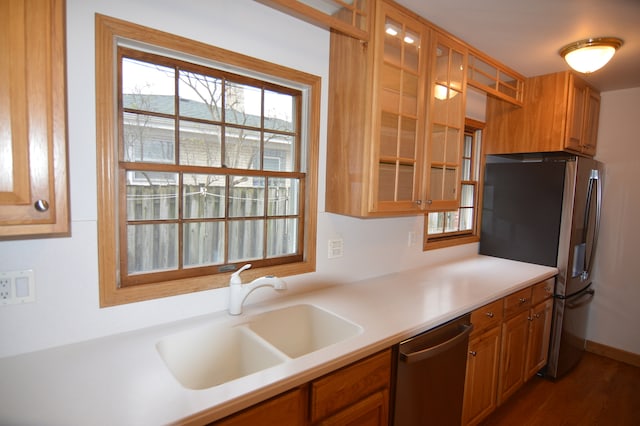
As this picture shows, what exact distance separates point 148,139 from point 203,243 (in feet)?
1.73

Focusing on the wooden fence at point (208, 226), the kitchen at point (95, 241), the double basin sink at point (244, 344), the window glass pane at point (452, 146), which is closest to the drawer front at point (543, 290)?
the kitchen at point (95, 241)

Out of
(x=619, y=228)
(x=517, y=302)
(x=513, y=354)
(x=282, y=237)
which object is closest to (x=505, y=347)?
(x=513, y=354)

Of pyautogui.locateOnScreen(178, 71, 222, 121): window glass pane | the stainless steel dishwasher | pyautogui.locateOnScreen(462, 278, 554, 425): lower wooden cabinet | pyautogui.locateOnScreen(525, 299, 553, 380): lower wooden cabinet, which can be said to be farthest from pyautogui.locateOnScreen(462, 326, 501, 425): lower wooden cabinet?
pyautogui.locateOnScreen(178, 71, 222, 121): window glass pane

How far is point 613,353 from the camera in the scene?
123 inches

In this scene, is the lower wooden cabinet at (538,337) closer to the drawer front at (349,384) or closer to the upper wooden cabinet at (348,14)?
the drawer front at (349,384)

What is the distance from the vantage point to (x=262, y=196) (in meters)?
1.79

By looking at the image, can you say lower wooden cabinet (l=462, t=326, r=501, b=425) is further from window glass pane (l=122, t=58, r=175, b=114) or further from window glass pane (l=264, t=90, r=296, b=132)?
window glass pane (l=122, t=58, r=175, b=114)

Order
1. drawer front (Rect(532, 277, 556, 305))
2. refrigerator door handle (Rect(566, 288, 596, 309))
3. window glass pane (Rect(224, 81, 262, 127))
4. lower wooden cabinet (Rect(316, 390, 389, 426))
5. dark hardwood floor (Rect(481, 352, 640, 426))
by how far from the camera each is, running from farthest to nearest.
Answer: refrigerator door handle (Rect(566, 288, 596, 309))
drawer front (Rect(532, 277, 556, 305))
dark hardwood floor (Rect(481, 352, 640, 426))
window glass pane (Rect(224, 81, 262, 127))
lower wooden cabinet (Rect(316, 390, 389, 426))

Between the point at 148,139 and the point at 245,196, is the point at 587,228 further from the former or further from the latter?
the point at 148,139

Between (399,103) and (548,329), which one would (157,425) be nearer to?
(399,103)

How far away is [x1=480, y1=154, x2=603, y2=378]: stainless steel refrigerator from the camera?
103 inches

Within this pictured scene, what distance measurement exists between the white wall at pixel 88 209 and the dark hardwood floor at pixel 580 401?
202 cm

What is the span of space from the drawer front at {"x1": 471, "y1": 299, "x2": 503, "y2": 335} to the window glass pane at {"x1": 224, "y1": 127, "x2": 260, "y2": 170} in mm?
1466

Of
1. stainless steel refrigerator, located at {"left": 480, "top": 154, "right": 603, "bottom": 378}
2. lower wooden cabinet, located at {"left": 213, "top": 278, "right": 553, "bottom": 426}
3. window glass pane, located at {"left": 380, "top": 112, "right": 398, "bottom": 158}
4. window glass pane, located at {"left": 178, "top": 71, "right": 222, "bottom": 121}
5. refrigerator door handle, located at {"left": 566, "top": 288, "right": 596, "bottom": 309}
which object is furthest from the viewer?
refrigerator door handle, located at {"left": 566, "top": 288, "right": 596, "bottom": 309}
